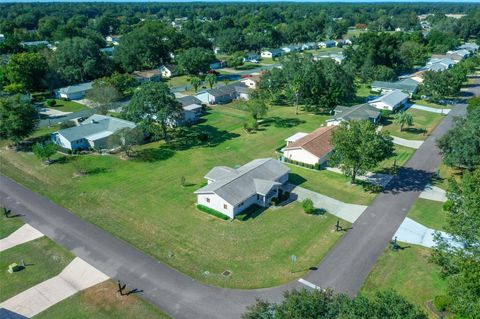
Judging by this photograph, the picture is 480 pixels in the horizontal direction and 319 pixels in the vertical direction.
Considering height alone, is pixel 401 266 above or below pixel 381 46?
below

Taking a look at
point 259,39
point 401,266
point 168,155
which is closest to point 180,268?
point 401,266

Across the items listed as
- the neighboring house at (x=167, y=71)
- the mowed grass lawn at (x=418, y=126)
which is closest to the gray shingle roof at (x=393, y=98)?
the mowed grass lawn at (x=418, y=126)

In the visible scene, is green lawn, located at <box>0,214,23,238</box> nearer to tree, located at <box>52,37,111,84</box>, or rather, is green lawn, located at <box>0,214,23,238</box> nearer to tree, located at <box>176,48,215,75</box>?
tree, located at <box>52,37,111,84</box>

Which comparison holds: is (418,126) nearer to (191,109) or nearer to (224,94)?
(224,94)

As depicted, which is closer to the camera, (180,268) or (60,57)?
(180,268)

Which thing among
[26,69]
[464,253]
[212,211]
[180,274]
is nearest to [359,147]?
[212,211]

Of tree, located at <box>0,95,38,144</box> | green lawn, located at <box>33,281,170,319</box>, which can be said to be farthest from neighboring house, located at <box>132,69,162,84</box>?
green lawn, located at <box>33,281,170,319</box>

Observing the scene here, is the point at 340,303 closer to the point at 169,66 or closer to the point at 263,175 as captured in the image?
the point at 263,175
